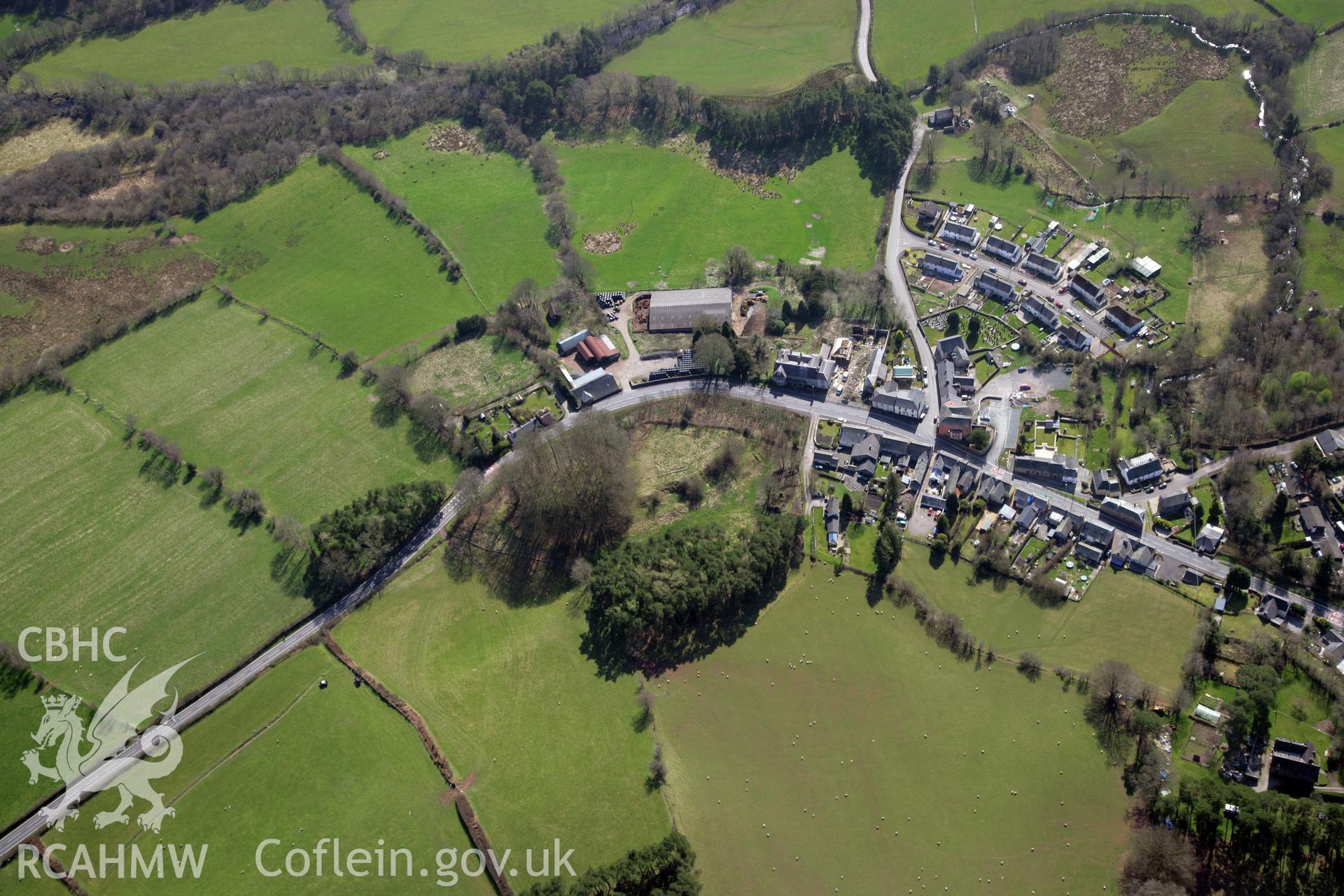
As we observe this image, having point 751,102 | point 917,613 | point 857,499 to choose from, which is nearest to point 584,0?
point 751,102

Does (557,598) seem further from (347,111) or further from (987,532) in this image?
(347,111)

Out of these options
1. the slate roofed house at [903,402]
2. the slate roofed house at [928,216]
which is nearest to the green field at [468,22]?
the slate roofed house at [928,216]

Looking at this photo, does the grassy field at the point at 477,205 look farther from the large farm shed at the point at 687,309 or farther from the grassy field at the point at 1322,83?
the grassy field at the point at 1322,83

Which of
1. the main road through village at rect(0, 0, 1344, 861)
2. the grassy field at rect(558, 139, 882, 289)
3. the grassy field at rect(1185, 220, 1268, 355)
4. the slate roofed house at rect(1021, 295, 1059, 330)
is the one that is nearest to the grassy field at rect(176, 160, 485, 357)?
the grassy field at rect(558, 139, 882, 289)

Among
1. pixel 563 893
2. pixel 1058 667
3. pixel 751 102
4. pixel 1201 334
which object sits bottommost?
pixel 563 893

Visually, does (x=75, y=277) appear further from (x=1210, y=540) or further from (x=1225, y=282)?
(x=1225, y=282)
